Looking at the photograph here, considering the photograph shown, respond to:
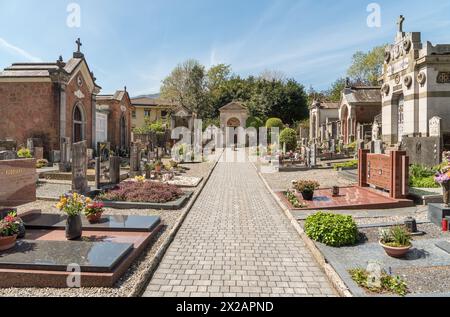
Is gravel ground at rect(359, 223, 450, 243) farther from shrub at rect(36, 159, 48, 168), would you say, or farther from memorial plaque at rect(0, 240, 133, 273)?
shrub at rect(36, 159, 48, 168)

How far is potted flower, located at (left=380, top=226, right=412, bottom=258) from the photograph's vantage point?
18.9 feet

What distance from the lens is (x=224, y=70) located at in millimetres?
64500

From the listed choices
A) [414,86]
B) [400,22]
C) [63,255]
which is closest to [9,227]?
[63,255]

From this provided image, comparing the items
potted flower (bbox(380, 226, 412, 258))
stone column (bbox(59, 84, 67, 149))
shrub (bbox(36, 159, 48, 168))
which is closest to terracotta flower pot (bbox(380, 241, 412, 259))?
potted flower (bbox(380, 226, 412, 258))

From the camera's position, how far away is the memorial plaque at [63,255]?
497 cm

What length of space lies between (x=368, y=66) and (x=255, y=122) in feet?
80.9

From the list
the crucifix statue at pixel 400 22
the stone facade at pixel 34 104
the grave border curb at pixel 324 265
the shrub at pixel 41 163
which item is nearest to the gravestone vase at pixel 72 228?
the grave border curb at pixel 324 265

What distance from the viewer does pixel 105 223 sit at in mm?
7738

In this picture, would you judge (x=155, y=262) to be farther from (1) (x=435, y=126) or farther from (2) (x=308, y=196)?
(1) (x=435, y=126)

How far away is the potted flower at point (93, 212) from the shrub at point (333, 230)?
16.5 ft

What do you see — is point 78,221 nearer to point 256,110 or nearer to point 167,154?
point 167,154

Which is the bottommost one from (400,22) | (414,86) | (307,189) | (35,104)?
(307,189)

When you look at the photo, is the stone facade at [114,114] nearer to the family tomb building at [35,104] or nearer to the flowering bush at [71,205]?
the family tomb building at [35,104]

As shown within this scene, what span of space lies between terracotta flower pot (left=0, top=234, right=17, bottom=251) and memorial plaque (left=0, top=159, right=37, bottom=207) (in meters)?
2.52
